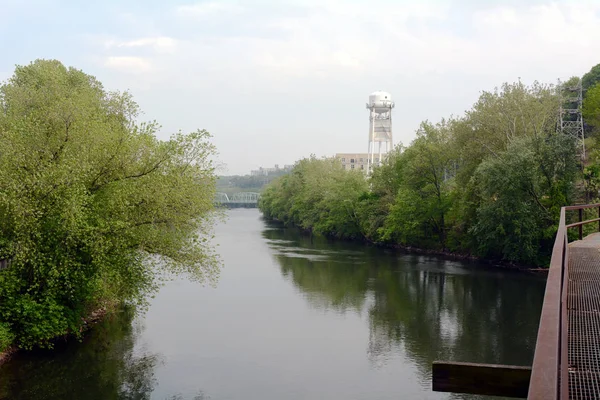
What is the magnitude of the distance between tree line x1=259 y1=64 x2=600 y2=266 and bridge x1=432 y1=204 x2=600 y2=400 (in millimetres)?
27104

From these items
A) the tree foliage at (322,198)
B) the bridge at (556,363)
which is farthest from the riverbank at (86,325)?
the tree foliage at (322,198)

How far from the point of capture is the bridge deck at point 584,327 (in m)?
6.14

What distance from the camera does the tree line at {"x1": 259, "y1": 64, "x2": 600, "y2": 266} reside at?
3581 centimetres

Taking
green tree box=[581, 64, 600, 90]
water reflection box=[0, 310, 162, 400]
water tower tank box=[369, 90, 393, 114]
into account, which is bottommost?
water reflection box=[0, 310, 162, 400]

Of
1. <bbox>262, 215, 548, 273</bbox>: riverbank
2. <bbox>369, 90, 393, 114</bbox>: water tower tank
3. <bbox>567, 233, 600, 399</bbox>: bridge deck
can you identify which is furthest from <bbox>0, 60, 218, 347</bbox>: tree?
<bbox>369, 90, 393, 114</bbox>: water tower tank

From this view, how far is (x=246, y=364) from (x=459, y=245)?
96.6 ft

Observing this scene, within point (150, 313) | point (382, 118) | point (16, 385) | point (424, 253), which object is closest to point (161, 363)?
point (16, 385)

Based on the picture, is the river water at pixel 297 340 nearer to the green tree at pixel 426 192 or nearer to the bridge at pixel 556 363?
the bridge at pixel 556 363

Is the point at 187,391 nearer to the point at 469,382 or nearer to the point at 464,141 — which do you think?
the point at 469,382

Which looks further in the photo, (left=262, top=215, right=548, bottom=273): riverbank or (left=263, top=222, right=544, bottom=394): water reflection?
(left=262, top=215, right=548, bottom=273): riverbank

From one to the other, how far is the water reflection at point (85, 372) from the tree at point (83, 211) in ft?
2.48

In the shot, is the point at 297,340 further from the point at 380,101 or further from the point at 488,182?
the point at 380,101

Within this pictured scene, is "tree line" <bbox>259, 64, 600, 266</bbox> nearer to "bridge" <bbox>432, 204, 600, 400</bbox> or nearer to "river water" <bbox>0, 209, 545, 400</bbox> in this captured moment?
"river water" <bbox>0, 209, 545, 400</bbox>

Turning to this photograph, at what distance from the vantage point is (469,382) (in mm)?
5586
